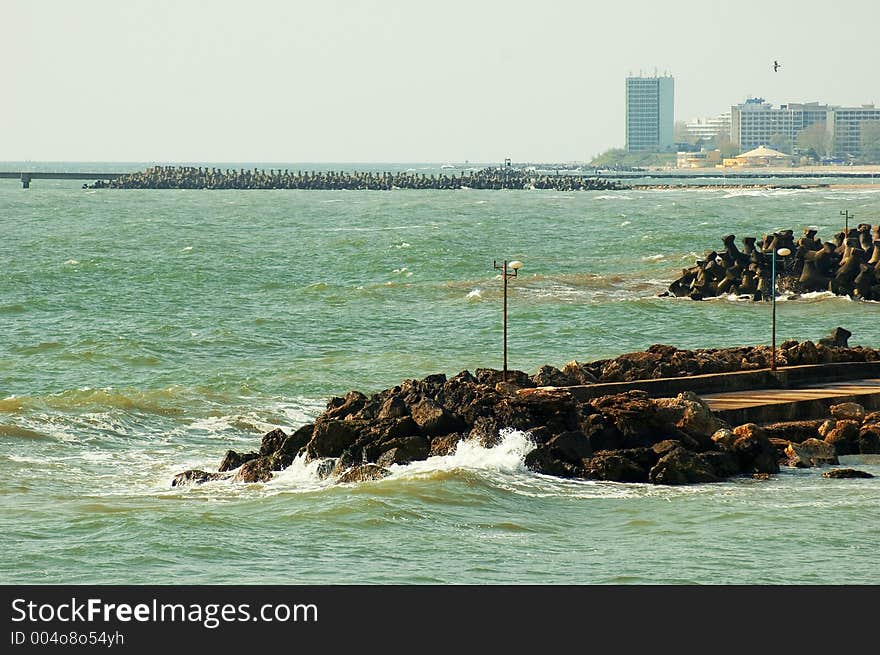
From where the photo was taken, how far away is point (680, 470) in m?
25.0

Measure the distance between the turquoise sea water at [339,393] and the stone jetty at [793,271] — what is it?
1414mm

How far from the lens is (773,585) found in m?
18.8

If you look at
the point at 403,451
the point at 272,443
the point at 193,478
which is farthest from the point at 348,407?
the point at 193,478

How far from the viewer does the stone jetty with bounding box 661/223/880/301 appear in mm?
57281

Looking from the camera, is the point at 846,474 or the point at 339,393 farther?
the point at 339,393

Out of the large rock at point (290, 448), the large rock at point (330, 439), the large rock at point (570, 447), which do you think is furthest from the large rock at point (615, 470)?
the large rock at point (290, 448)

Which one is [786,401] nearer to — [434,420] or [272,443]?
[434,420]

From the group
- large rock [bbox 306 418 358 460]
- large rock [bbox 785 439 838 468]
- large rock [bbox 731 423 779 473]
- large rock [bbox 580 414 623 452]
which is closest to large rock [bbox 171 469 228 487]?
large rock [bbox 306 418 358 460]

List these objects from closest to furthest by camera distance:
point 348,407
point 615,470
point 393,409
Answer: point 615,470
point 393,409
point 348,407

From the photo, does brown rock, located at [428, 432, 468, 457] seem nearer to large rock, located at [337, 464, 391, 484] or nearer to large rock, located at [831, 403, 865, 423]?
large rock, located at [337, 464, 391, 484]

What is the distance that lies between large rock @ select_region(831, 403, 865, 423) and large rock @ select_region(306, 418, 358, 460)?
9.05m

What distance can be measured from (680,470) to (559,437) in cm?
206
